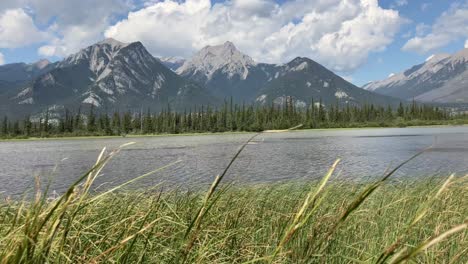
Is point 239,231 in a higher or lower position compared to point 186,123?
lower

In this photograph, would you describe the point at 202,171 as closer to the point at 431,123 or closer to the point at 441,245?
the point at 441,245

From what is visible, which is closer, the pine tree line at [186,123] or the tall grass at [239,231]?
the tall grass at [239,231]

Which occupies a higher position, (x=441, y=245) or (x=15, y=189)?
(x=441, y=245)

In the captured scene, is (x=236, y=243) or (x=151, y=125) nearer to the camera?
(x=236, y=243)

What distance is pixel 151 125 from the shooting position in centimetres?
17888

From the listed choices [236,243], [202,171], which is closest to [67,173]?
[202,171]

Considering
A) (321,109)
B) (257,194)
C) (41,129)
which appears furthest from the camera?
(321,109)

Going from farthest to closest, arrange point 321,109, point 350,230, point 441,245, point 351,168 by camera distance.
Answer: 1. point 321,109
2. point 351,168
3. point 350,230
4. point 441,245

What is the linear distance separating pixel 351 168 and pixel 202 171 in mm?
13768

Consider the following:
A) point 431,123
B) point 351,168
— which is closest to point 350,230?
point 351,168

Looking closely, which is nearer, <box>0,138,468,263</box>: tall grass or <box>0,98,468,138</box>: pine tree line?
<box>0,138,468,263</box>: tall grass

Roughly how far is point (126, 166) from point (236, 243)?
38.9 metres

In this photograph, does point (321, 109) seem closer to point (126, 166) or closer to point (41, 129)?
point (41, 129)

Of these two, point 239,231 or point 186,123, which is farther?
point 186,123
